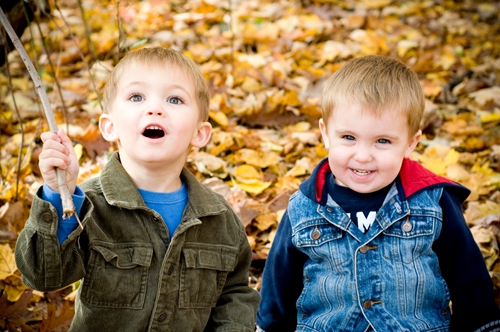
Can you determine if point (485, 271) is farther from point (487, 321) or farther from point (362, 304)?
point (362, 304)

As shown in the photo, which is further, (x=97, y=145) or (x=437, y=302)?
(x=97, y=145)

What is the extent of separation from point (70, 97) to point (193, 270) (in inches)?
93.3

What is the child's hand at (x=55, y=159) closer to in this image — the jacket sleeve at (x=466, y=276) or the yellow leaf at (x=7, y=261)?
the yellow leaf at (x=7, y=261)

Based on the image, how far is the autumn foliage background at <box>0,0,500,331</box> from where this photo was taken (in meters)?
2.69

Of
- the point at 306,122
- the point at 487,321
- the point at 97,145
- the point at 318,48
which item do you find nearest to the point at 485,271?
the point at 487,321

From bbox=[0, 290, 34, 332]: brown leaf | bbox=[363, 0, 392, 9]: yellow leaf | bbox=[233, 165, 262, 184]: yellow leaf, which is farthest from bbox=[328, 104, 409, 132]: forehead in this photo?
bbox=[363, 0, 392, 9]: yellow leaf

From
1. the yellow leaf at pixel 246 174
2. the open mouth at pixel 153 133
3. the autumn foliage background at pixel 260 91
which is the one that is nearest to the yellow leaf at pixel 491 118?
the autumn foliage background at pixel 260 91

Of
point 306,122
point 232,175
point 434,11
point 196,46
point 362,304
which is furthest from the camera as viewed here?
point 434,11

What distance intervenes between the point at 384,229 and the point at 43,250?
117 centimetres

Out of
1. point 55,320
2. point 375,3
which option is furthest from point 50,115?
point 375,3

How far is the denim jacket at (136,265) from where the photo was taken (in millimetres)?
1770

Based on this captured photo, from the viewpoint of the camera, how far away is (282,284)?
Answer: 2250 millimetres

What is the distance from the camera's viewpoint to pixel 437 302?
206 centimetres

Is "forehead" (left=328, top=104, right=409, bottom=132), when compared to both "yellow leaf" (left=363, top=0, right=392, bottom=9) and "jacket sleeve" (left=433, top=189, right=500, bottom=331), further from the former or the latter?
"yellow leaf" (left=363, top=0, right=392, bottom=9)
